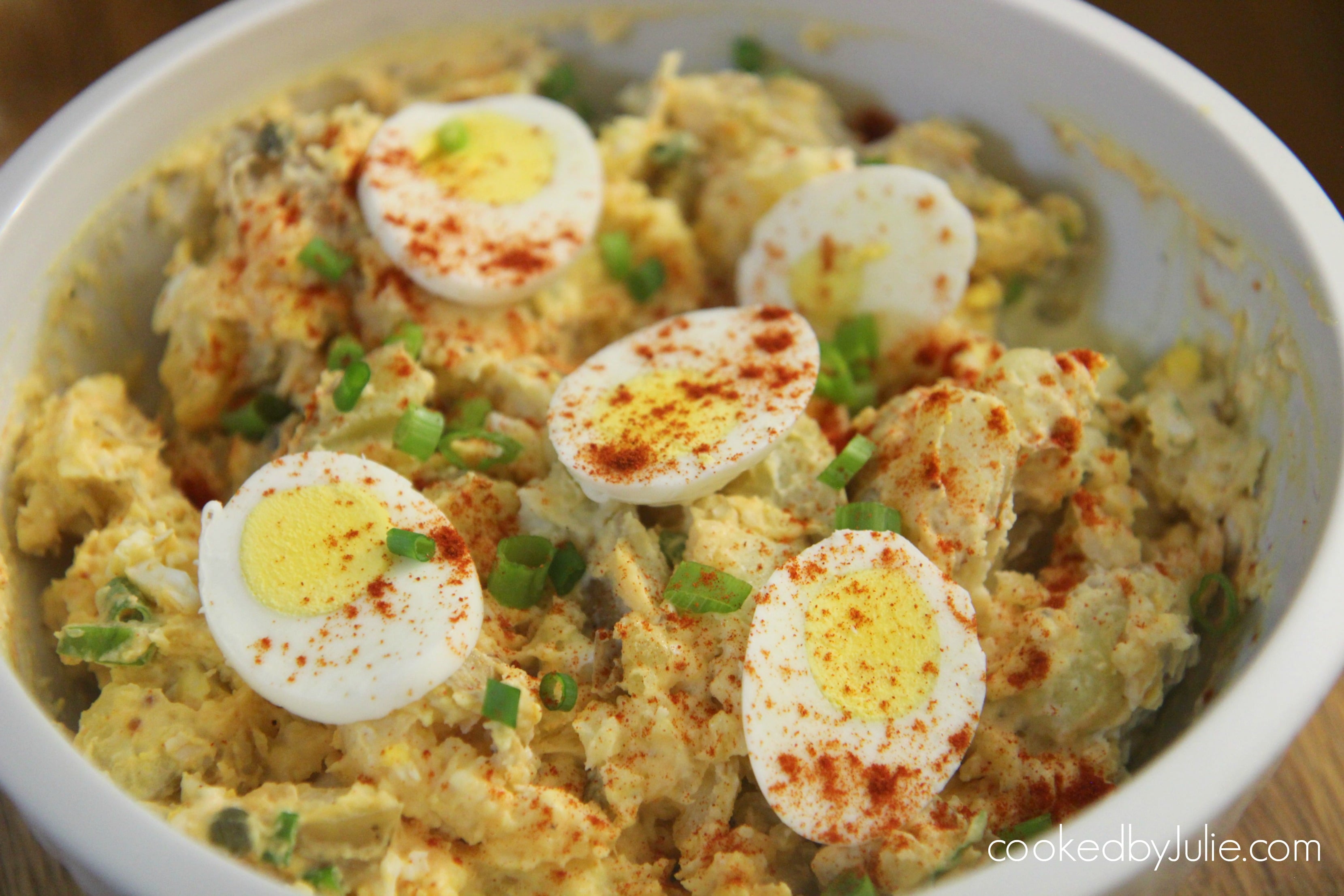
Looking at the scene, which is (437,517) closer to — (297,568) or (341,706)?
(297,568)

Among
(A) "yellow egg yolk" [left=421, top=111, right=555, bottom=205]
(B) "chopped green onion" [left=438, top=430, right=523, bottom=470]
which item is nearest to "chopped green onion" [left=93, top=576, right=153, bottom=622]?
(B) "chopped green onion" [left=438, top=430, right=523, bottom=470]

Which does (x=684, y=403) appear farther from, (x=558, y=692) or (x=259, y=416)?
(x=259, y=416)

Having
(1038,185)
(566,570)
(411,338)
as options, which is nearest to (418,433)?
(411,338)

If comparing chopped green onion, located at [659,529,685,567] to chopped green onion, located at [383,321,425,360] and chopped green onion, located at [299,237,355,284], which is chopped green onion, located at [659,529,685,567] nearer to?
chopped green onion, located at [383,321,425,360]

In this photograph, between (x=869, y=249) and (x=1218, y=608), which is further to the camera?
(x=869, y=249)

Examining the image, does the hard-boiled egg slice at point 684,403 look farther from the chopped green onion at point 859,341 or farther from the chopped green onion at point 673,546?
the chopped green onion at point 859,341
